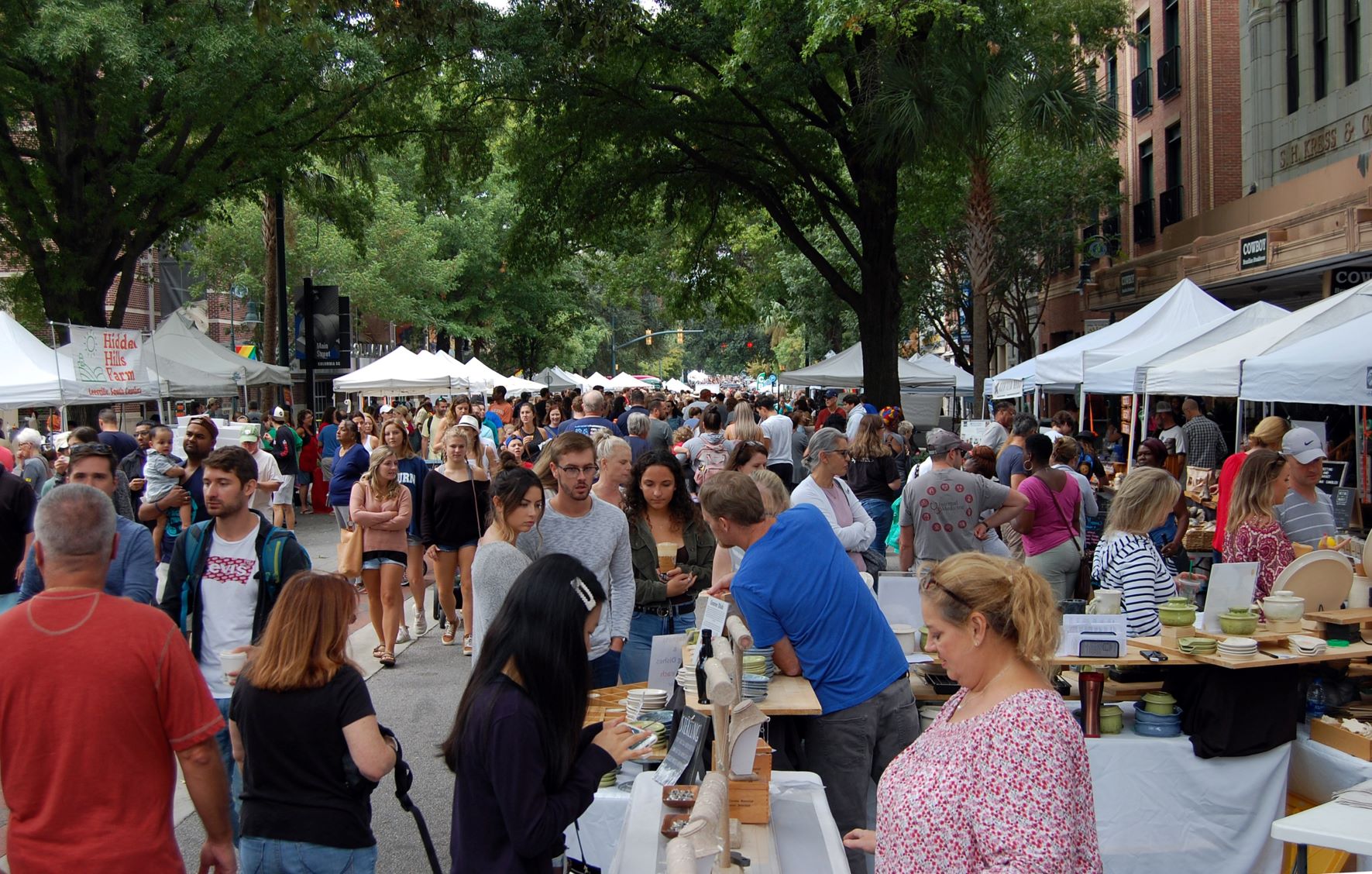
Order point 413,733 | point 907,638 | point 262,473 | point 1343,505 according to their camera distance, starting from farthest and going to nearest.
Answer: point 1343,505, point 262,473, point 413,733, point 907,638

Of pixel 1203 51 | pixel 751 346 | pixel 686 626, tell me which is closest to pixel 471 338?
pixel 1203 51

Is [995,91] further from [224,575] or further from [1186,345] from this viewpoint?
[224,575]

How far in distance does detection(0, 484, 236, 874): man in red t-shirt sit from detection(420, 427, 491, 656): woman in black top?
17.9 feet

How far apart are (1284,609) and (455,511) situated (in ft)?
19.1

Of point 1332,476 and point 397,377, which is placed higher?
point 397,377

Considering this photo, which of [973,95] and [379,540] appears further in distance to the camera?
[973,95]

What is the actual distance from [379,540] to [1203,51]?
855 inches

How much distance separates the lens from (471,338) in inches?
1666

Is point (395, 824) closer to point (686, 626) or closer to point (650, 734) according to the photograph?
point (686, 626)

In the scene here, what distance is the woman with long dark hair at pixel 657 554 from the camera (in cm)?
599

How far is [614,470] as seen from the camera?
6129 millimetres

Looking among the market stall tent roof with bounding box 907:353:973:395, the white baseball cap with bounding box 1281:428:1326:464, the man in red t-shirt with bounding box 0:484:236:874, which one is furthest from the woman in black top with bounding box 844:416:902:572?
the market stall tent roof with bounding box 907:353:973:395

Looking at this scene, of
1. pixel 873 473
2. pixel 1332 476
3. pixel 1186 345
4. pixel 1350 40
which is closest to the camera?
pixel 873 473

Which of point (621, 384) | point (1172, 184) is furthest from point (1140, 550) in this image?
point (621, 384)
